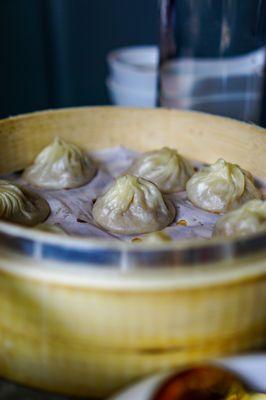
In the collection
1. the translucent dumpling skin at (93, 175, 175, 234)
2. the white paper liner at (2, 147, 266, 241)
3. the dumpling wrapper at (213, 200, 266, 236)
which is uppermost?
the dumpling wrapper at (213, 200, 266, 236)

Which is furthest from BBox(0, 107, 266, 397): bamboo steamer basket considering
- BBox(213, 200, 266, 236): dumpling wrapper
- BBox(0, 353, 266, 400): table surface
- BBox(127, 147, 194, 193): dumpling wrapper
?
BBox(127, 147, 194, 193): dumpling wrapper

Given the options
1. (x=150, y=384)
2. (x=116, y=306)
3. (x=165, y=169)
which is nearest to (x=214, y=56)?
(x=165, y=169)

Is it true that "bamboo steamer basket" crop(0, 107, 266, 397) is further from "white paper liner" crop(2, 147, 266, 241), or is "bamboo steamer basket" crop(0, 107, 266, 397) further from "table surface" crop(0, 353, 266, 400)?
"white paper liner" crop(2, 147, 266, 241)

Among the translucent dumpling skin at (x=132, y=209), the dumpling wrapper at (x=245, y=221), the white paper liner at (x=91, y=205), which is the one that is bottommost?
the white paper liner at (x=91, y=205)

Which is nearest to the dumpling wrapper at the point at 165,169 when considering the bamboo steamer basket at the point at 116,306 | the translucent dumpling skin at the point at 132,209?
the translucent dumpling skin at the point at 132,209

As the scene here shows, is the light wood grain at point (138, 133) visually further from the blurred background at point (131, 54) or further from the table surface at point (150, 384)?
the table surface at point (150, 384)

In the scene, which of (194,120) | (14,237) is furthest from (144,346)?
(194,120)
